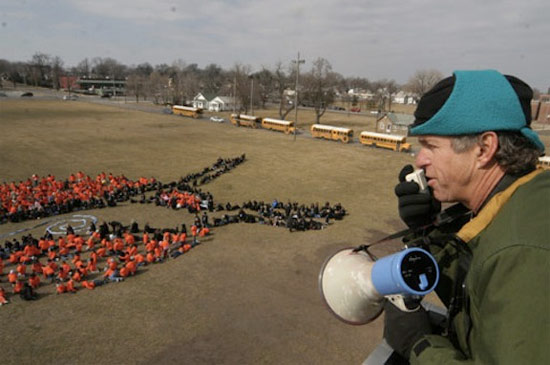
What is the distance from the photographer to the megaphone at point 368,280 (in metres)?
1.63

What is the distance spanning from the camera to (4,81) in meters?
136

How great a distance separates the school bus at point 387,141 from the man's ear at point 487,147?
3963cm

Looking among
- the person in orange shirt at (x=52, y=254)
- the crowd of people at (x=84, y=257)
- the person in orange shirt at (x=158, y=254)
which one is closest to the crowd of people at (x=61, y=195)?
the crowd of people at (x=84, y=257)

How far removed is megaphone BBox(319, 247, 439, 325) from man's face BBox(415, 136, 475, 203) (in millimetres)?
568

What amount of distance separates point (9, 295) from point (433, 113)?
44.9 ft

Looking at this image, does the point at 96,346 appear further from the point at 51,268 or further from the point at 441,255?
the point at 441,255

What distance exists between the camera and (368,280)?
1.88 meters

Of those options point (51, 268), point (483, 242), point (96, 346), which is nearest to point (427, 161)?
point (483, 242)

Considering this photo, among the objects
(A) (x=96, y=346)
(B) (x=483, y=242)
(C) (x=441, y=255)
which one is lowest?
(A) (x=96, y=346)

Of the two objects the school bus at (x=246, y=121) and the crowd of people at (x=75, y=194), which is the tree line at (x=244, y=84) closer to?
the school bus at (x=246, y=121)

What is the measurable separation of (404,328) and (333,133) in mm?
44478

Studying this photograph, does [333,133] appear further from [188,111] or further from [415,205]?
[415,205]

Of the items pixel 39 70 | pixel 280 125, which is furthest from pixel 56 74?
pixel 280 125

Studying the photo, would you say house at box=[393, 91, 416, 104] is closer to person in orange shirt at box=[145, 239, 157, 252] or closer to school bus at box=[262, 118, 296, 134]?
school bus at box=[262, 118, 296, 134]
